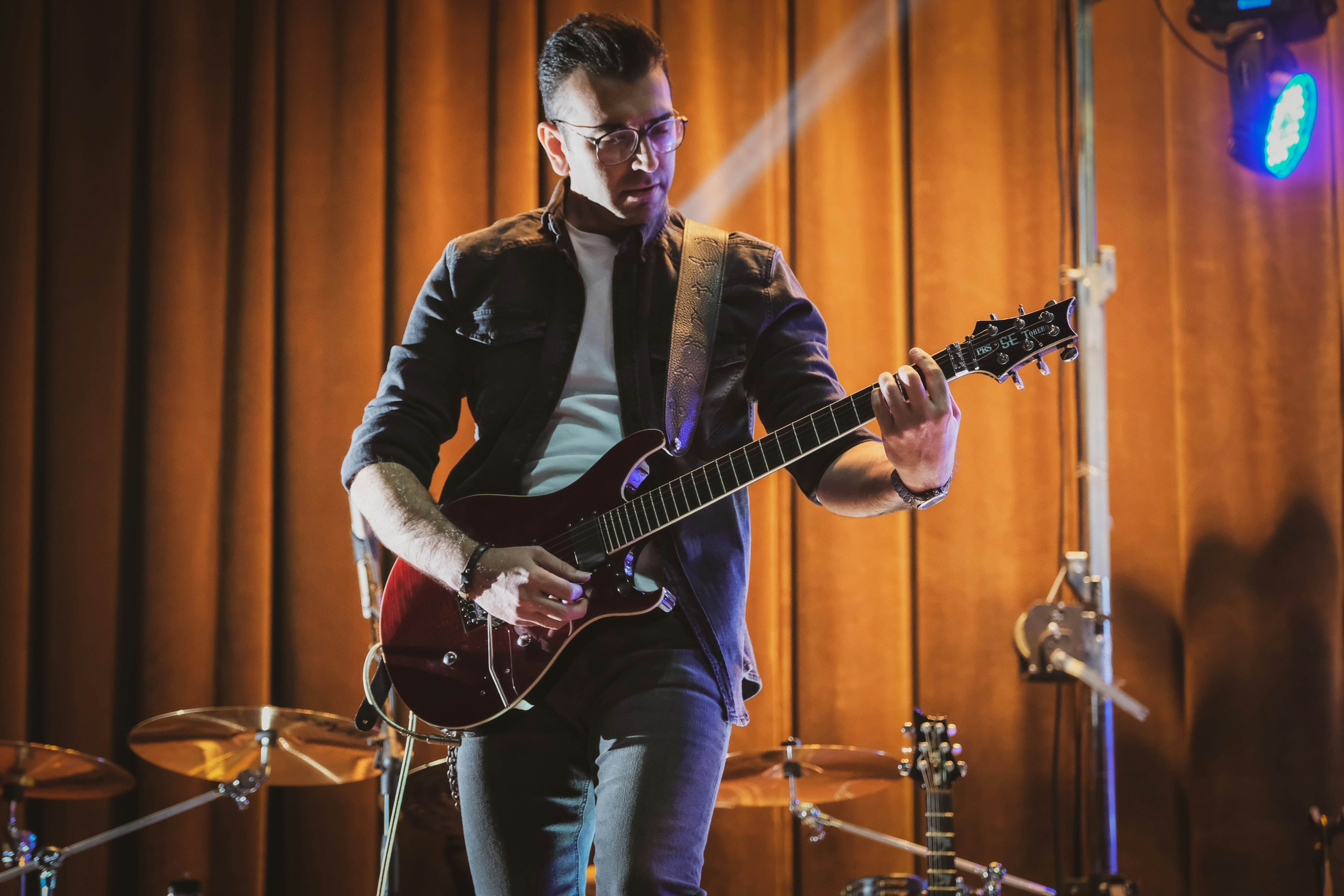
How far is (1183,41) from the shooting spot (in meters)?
3.65

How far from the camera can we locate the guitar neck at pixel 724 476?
5.32ft

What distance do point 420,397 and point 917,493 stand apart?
2.68 ft

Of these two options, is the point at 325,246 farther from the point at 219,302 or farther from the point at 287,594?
the point at 287,594

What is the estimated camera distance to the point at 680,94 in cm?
379

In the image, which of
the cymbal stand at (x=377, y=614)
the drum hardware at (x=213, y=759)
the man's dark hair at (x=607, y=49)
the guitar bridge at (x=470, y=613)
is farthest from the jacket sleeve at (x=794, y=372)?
the drum hardware at (x=213, y=759)

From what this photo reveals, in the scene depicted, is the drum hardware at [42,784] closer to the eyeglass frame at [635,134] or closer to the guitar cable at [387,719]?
the guitar cable at [387,719]

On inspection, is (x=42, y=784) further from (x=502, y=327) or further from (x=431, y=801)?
(x=502, y=327)

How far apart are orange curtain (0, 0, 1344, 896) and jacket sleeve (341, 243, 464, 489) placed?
1798 millimetres

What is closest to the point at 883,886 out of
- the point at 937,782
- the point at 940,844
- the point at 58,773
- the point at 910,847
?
the point at 910,847

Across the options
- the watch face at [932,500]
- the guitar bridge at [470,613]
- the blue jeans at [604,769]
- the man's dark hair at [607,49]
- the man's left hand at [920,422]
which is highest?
the man's dark hair at [607,49]

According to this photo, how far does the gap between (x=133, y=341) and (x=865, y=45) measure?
2575 mm

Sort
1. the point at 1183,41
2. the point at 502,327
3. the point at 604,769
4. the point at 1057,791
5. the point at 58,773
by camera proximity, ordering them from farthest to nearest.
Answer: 1. the point at 1183,41
2. the point at 1057,791
3. the point at 58,773
4. the point at 502,327
5. the point at 604,769

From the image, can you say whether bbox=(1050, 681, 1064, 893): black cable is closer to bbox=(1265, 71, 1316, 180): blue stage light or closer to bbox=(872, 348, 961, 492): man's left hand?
bbox=(1265, 71, 1316, 180): blue stage light

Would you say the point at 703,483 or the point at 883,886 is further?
the point at 883,886
